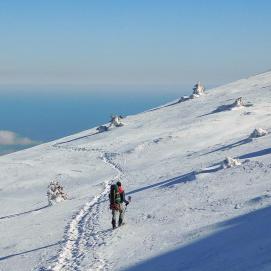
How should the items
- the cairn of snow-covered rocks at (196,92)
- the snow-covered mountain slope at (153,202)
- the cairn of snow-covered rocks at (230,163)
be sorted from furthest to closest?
the cairn of snow-covered rocks at (196,92), the cairn of snow-covered rocks at (230,163), the snow-covered mountain slope at (153,202)

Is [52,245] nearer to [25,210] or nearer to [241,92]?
[25,210]

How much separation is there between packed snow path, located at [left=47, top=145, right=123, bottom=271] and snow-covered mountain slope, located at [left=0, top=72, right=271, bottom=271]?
49 mm

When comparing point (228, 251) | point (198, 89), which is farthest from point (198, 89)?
point (228, 251)

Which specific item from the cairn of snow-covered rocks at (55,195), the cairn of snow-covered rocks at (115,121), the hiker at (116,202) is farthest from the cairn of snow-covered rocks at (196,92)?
the hiker at (116,202)

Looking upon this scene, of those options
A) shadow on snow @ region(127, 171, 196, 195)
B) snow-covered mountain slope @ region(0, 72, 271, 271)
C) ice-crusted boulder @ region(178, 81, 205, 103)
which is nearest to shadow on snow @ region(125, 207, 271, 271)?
snow-covered mountain slope @ region(0, 72, 271, 271)

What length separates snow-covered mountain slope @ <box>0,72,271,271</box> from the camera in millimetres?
16875

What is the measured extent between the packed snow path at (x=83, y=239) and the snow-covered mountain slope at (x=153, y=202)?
0.05 metres

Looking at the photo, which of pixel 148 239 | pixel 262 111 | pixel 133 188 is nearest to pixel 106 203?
pixel 133 188

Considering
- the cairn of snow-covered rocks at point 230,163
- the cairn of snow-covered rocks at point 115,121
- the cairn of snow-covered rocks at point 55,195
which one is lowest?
the cairn of snow-covered rocks at point 230,163

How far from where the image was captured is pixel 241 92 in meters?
73.2

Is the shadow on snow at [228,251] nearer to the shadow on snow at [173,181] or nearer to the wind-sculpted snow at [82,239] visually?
the wind-sculpted snow at [82,239]

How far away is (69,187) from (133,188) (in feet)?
27.0

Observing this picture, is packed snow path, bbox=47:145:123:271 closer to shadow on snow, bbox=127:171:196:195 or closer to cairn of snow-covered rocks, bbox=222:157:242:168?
shadow on snow, bbox=127:171:196:195

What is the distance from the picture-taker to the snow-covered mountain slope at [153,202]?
16.9 meters
